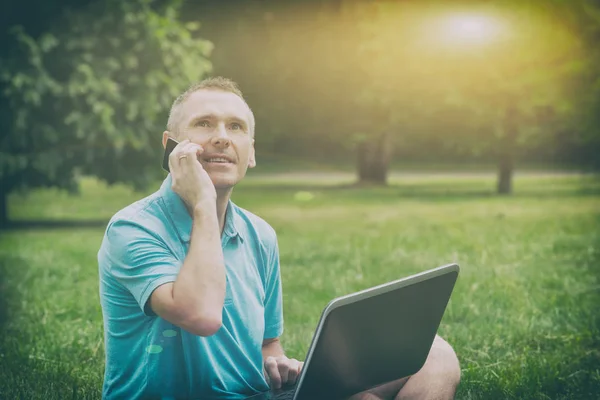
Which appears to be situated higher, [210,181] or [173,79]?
[173,79]

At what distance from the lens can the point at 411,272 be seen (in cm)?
519

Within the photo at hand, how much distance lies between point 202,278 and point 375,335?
1.25 feet

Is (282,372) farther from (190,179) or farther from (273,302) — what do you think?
(190,179)

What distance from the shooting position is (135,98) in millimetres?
8242

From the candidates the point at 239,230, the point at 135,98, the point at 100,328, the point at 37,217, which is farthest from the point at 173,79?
the point at 239,230

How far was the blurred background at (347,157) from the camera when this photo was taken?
3.66 metres

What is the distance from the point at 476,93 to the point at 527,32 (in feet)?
5.04

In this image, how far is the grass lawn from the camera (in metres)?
3.05

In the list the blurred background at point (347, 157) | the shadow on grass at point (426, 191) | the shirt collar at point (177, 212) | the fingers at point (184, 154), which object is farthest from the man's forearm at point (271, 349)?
the shadow on grass at point (426, 191)

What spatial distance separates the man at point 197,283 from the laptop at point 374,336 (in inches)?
4.2

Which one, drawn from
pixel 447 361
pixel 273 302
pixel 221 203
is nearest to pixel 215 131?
pixel 221 203

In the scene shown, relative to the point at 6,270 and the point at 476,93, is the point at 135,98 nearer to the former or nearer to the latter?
the point at 6,270

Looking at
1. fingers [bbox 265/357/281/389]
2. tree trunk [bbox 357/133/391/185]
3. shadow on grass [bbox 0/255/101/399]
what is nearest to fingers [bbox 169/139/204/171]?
fingers [bbox 265/357/281/389]

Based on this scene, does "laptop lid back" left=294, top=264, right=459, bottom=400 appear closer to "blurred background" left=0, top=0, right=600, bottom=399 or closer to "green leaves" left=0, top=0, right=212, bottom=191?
"blurred background" left=0, top=0, right=600, bottom=399
